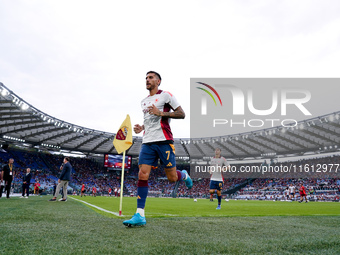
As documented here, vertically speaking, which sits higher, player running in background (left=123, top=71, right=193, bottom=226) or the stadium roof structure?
the stadium roof structure

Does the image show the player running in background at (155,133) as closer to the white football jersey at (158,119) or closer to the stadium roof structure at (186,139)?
the white football jersey at (158,119)

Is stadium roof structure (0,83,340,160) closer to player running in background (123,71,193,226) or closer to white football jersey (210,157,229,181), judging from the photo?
white football jersey (210,157,229,181)

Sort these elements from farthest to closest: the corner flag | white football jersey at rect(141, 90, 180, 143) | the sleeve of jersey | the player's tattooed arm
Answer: the corner flag → the sleeve of jersey → white football jersey at rect(141, 90, 180, 143) → the player's tattooed arm

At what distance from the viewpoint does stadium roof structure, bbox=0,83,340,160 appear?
1254 inches

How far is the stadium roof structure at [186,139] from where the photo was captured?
3186cm

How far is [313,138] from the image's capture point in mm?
38906

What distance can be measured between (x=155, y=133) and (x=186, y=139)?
42075 millimetres

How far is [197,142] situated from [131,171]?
18.2 meters

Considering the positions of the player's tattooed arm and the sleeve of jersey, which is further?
the sleeve of jersey

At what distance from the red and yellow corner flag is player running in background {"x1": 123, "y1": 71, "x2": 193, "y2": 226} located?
0.61 m

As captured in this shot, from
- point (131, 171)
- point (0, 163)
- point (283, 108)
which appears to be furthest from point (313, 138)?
point (0, 163)

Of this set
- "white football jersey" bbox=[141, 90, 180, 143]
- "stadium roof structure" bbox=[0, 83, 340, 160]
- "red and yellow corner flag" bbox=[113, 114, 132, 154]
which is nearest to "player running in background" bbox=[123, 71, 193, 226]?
"white football jersey" bbox=[141, 90, 180, 143]

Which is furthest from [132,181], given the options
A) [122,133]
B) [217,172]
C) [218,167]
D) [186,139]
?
[122,133]

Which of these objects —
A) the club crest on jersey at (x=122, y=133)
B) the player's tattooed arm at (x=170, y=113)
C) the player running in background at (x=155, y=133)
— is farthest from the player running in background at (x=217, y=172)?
the player's tattooed arm at (x=170, y=113)
